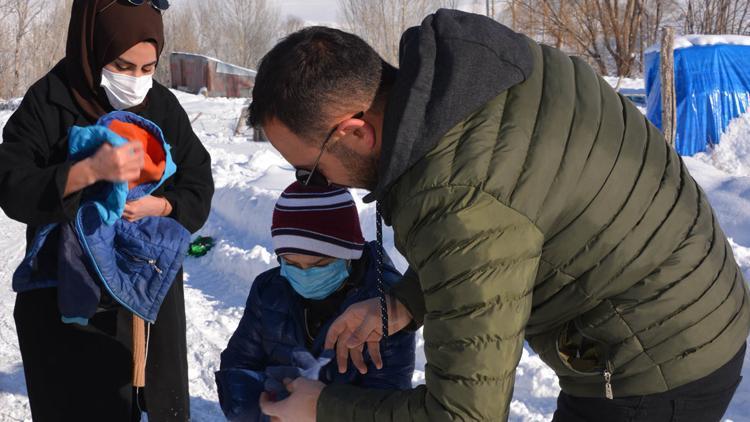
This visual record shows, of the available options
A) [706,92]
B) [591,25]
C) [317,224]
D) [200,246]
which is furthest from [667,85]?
[591,25]

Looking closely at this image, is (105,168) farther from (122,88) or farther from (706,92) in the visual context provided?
(706,92)

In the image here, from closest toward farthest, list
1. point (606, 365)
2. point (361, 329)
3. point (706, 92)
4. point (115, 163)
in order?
1. point (606, 365)
2. point (361, 329)
3. point (115, 163)
4. point (706, 92)

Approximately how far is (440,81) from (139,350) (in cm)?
166

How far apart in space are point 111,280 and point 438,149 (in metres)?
1.47

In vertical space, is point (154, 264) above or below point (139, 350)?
above

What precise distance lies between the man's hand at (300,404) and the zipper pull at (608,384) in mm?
646

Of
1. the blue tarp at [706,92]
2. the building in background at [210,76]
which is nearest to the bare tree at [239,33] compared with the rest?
the building in background at [210,76]

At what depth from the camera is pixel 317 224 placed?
2398 mm

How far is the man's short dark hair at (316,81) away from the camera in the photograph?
1.41 metres

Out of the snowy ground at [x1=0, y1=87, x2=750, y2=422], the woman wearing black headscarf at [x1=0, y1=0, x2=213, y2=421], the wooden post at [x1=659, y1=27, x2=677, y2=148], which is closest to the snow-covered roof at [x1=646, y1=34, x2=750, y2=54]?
the wooden post at [x1=659, y1=27, x2=677, y2=148]

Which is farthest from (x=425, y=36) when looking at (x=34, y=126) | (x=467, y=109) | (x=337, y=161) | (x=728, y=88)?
(x=728, y=88)

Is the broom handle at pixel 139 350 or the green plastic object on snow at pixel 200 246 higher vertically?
the broom handle at pixel 139 350

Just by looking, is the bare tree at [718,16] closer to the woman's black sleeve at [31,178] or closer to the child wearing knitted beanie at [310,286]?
the child wearing knitted beanie at [310,286]

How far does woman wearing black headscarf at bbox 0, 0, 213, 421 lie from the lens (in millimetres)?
2227
